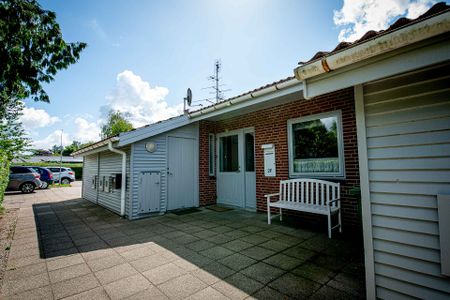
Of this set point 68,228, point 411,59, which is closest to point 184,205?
point 68,228

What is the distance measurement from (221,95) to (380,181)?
17982mm

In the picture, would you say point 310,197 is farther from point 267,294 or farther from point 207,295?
point 207,295

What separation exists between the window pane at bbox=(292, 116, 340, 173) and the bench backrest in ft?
1.26

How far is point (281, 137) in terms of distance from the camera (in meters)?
5.93

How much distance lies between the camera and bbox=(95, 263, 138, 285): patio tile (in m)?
2.78

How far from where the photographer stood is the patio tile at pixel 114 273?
2779 mm

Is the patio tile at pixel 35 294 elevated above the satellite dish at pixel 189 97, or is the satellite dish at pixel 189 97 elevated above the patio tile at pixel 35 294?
the satellite dish at pixel 189 97

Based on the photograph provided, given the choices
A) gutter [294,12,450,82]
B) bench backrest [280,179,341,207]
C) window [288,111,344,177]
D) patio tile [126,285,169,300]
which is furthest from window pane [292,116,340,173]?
patio tile [126,285,169,300]

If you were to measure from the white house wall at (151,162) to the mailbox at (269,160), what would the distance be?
2849mm

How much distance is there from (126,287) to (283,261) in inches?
85.9

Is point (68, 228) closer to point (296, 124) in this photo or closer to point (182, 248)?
point (182, 248)

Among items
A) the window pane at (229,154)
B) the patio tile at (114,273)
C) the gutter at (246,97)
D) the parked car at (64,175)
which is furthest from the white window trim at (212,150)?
the parked car at (64,175)

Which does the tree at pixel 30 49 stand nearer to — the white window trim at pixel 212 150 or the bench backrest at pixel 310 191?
the white window trim at pixel 212 150

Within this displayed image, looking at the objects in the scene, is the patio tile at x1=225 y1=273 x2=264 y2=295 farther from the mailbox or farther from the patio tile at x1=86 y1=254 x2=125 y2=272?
the mailbox
